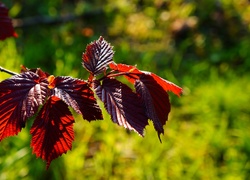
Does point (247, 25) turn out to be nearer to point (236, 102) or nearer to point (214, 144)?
point (236, 102)

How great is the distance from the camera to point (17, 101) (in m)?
0.70

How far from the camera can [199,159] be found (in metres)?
2.16

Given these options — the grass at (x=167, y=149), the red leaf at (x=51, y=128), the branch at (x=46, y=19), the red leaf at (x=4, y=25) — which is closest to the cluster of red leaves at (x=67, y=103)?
the red leaf at (x=51, y=128)

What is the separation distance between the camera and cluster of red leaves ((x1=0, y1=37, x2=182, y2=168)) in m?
0.70

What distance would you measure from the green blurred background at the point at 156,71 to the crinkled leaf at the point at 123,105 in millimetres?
1378

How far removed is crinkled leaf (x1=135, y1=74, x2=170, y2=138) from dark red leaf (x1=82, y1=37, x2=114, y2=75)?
3.1 inches

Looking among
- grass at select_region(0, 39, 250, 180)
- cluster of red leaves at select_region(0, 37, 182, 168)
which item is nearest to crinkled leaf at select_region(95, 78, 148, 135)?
cluster of red leaves at select_region(0, 37, 182, 168)

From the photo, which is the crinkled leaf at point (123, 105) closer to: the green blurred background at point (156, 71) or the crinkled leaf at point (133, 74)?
the crinkled leaf at point (133, 74)

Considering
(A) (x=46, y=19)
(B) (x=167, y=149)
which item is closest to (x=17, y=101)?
(B) (x=167, y=149)

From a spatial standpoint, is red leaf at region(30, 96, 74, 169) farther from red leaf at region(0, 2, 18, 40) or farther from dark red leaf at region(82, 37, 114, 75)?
red leaf at region(0, 2, 18, 40)

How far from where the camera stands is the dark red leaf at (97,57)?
2.55ft

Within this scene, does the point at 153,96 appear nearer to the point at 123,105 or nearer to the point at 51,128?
the point at 123,105

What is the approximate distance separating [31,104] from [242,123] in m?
2.02

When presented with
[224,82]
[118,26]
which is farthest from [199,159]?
[118,26]
